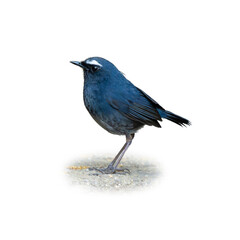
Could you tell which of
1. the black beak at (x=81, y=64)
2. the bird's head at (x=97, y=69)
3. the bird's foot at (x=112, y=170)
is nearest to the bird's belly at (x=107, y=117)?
the bird's head at (x=97, y=69)

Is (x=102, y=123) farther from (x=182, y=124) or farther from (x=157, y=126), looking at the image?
(x=182, y=124)

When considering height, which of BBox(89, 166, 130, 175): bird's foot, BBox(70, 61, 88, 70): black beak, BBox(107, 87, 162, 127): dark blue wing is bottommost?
BBox(89, 166, 130, 175): bird's foot

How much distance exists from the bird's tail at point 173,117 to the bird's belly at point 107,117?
605 millimetres

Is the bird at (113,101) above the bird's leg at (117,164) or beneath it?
above

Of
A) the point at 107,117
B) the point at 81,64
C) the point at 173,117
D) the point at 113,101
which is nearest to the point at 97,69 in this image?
the point at 81,64

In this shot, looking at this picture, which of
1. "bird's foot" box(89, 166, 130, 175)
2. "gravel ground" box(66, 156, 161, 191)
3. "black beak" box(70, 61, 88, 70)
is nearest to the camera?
"gravel ground" box(66, 156, 161, 191)

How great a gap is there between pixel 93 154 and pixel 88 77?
2.38m

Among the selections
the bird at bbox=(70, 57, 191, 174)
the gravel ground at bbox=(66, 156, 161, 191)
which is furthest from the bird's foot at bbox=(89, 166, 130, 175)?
the gravel ground at bbox=(66, 156, 161, 191)

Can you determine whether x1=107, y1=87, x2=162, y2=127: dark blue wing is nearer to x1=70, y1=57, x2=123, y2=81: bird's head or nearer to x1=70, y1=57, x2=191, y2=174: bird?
x1=70, y1=57, x2=191, y2=174: bird

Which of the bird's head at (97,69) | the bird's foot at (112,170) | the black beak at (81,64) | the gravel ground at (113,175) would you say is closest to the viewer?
the gravel ground at (113,175)

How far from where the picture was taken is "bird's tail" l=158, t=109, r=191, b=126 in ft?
31.6

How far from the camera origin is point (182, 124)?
9.81 m

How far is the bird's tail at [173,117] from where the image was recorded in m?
9.62

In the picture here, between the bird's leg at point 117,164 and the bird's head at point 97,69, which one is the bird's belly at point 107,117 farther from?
the bird's head at point 97,69
